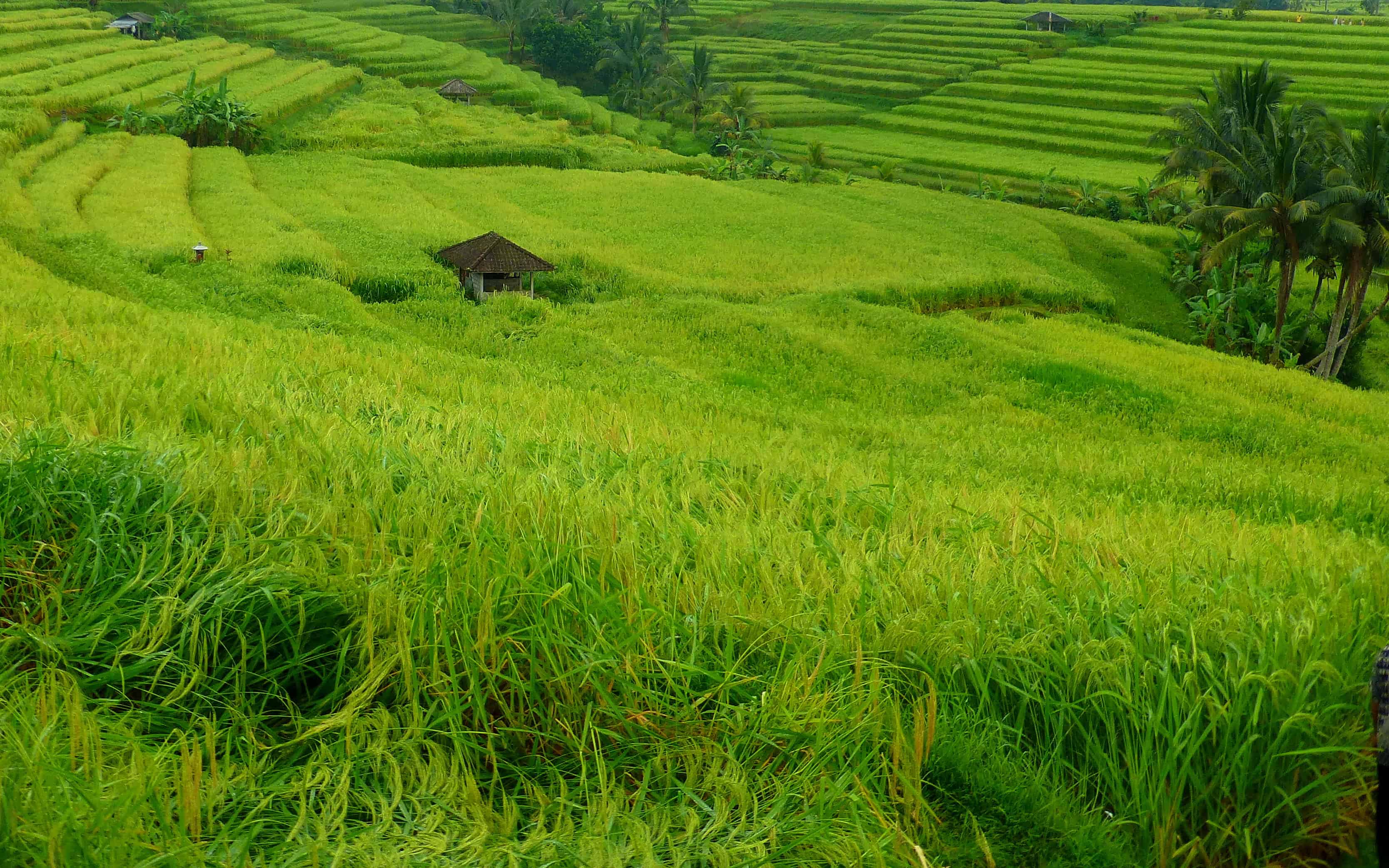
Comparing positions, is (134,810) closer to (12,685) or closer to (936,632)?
(12,685)

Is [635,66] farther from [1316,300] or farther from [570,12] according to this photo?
[1316,300]

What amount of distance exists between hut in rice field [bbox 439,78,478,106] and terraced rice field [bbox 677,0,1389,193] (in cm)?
1292

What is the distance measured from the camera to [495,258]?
59.6ft

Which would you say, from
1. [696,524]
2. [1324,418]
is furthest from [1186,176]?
[696,524]

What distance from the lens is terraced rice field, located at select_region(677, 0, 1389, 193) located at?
1615 inches

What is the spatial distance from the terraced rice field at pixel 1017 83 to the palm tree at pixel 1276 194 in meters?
14.3

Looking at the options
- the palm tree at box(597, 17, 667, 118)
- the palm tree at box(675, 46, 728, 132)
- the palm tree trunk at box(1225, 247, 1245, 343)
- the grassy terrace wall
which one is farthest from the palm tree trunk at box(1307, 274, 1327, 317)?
the palm tree at box(597, 17, 667, 118)

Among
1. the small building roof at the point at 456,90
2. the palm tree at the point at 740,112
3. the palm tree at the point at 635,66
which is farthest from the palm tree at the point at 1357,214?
the palm tree at the point at 635,66

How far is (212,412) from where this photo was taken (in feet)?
11.1

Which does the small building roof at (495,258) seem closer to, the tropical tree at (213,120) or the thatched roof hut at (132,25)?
the tropical tree at (213,120)

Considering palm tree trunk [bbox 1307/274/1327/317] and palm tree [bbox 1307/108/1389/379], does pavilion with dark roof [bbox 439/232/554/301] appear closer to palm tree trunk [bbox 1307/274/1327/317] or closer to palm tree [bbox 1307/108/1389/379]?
palm tree [bbox 1307/108/1389/379]

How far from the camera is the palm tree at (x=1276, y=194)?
20.2m

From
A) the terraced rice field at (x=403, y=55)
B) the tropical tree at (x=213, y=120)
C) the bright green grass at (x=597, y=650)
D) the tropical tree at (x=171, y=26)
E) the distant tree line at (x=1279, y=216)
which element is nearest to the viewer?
the bright green grass at (x=597, y=650)

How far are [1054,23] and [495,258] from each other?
5144 centimetres
